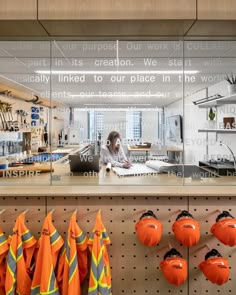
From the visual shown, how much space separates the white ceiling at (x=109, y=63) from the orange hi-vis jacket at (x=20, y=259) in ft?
3.08

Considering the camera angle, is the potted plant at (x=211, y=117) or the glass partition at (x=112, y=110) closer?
the glass partition at (x=112, y=110)

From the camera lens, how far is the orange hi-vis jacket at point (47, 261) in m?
1.36

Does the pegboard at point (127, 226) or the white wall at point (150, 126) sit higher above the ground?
the white wall at point (150, 126)

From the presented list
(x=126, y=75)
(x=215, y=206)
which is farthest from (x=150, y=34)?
(x=215, y=206)

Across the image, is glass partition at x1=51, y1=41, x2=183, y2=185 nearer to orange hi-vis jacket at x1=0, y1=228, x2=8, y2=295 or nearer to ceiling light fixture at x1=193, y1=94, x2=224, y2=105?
ceiling light fixture at x1=193, y1=94, x2=224, y2=105

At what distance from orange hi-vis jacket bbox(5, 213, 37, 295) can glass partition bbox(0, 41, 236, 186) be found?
394 millimetres

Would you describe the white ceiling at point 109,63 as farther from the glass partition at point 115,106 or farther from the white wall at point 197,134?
the white wall at point 197,134

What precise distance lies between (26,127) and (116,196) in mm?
1249
